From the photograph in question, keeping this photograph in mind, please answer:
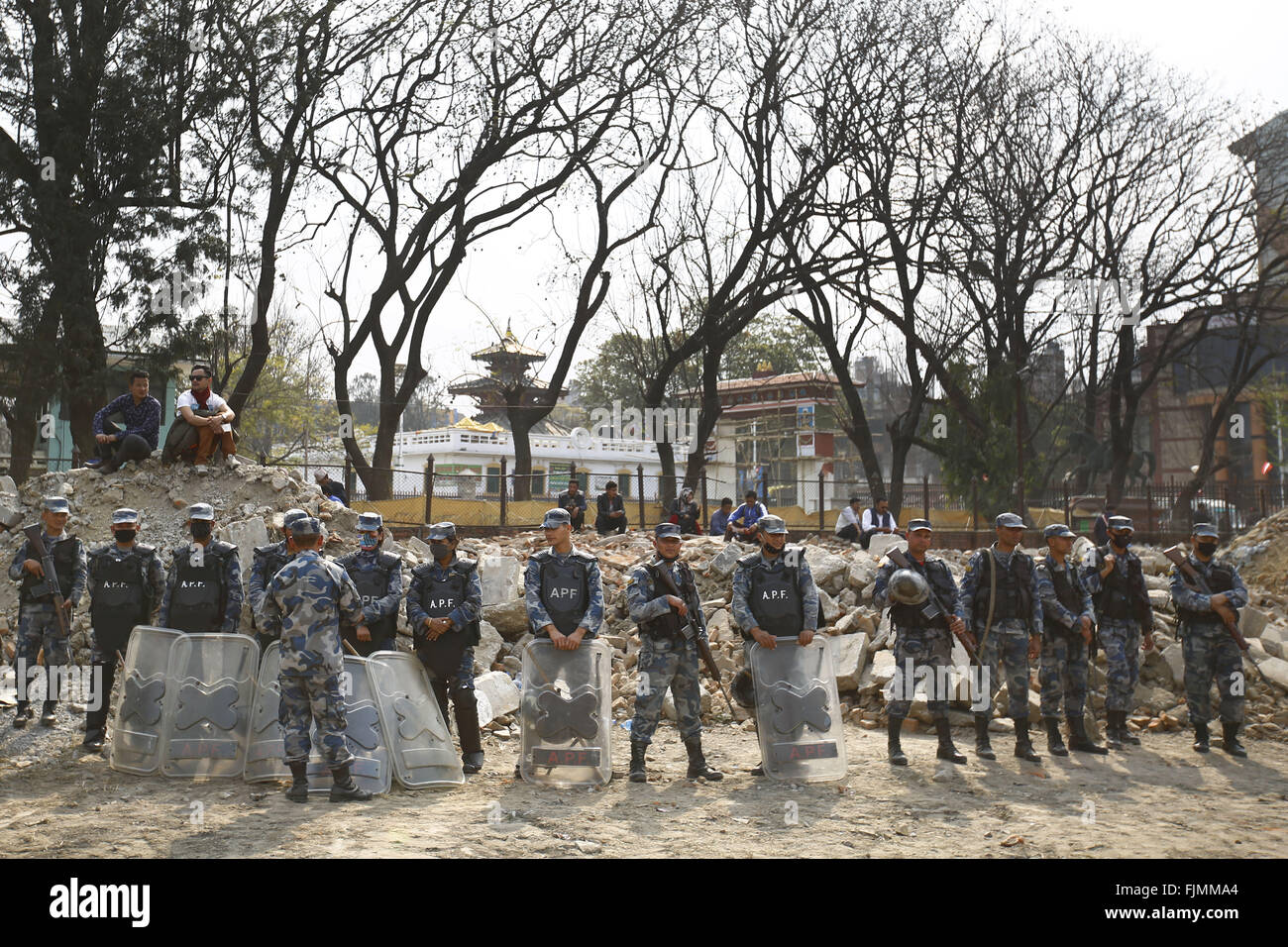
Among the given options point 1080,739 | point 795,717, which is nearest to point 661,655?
point 795,717

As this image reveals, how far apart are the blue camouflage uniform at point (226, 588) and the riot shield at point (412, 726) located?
1.47 meters

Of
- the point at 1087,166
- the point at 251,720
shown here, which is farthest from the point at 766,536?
the point at 1087,166

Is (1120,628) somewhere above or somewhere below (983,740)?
above

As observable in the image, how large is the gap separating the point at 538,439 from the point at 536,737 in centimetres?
4428

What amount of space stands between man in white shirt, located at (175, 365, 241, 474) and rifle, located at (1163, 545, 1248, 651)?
899cm

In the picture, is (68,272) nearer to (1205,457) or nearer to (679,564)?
(679,564)

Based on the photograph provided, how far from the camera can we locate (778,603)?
7.75 m

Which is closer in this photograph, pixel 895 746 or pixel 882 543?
pixel 895 746

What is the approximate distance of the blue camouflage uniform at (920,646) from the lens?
8461 millimetres

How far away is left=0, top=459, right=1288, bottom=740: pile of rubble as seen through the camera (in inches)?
410

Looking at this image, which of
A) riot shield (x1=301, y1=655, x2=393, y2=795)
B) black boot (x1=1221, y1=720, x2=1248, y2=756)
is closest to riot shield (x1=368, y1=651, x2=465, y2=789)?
riot shield (x1=301, y1=655, x2=393, y2=795)

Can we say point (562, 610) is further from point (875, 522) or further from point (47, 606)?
point (875, 522)

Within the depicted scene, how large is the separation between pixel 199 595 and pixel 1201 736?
823 cm

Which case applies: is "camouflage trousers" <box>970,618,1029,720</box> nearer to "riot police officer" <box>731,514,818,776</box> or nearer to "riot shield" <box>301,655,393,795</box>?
"riot police officer" <box>731,514,818,776</box>
